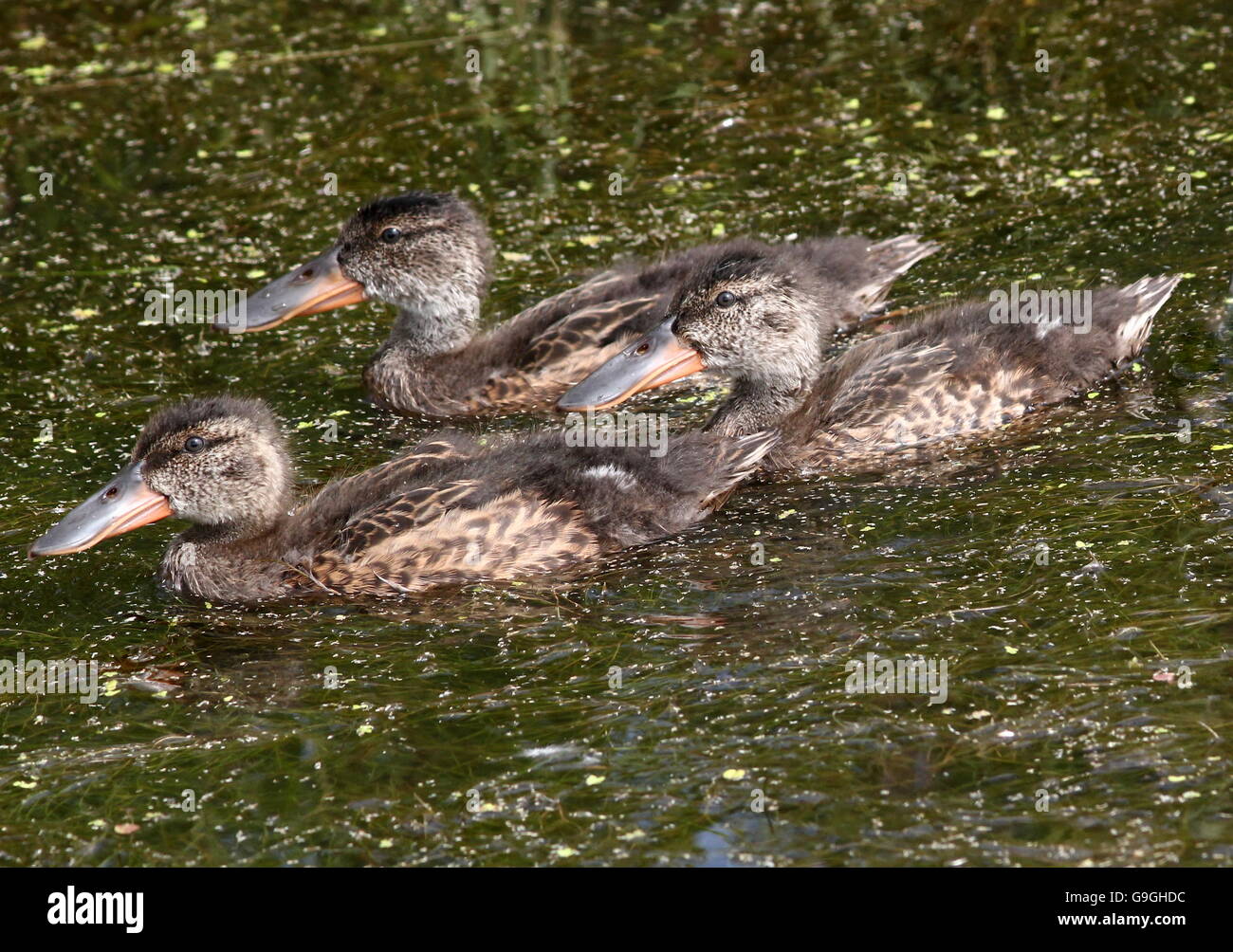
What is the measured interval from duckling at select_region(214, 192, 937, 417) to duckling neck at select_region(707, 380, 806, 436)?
0.78 metres

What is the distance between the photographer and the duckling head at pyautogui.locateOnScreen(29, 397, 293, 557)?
7.30 metres

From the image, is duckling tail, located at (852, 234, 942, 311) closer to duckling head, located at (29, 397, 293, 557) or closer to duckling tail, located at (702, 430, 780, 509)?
duckling tail, located at (702, 430, 780, 509)

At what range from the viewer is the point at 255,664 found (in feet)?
21.8

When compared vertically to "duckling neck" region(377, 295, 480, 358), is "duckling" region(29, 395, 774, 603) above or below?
below

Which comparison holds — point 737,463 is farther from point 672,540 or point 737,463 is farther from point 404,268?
point 404,268

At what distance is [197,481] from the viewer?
7.33 meters

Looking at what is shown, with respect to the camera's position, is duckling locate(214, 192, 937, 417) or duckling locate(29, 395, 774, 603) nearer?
duckling locate(29, 395, 774, 603)

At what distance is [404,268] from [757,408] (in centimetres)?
219

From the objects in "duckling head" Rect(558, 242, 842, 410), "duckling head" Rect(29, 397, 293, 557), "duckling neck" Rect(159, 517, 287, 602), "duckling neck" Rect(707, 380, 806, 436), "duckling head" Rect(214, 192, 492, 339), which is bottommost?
"duckling neck" Rect(159, 517, 287, 602)

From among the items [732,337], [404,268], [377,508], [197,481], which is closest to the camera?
[377,508]

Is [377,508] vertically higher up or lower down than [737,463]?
lower down

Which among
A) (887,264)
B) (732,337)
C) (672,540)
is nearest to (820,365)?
(732,337)

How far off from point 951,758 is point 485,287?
4.58m

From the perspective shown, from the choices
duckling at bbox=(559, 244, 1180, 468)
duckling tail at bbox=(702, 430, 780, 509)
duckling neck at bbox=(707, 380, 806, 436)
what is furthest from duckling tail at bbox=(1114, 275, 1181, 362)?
duckling tail at bbox=(702, 430, 780, 509)
